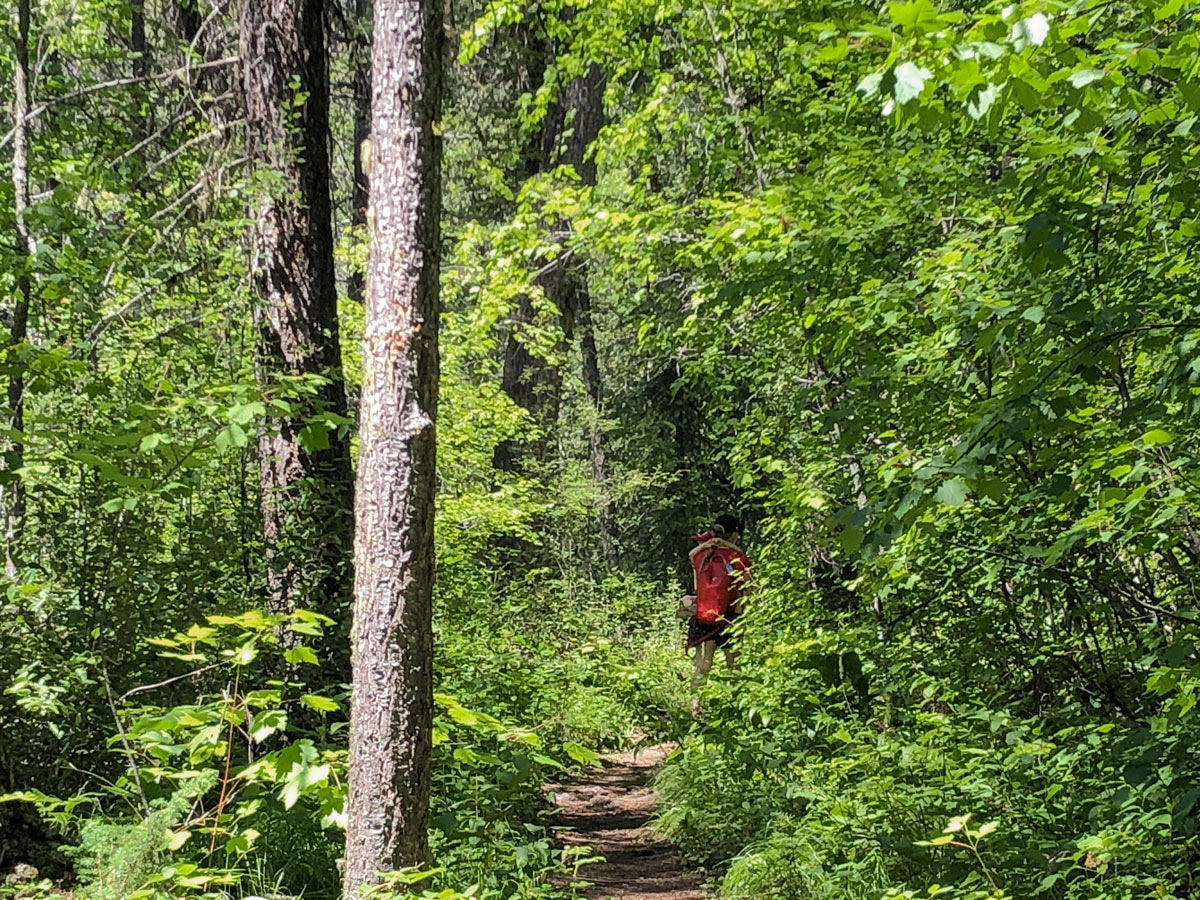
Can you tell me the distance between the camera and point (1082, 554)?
4.41 metres

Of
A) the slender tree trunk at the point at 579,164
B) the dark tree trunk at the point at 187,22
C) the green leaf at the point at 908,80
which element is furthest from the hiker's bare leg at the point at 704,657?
the dark tree trunk at the point at 187,22

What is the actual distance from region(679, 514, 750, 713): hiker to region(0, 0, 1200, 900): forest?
953 mm

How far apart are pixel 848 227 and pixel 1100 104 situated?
2.01 meters

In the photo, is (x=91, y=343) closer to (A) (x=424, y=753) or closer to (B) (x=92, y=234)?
(B) (x=92, y=234)

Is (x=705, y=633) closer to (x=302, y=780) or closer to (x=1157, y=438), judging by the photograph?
(x=302, y=780)

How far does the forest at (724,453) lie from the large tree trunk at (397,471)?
2 centimetres

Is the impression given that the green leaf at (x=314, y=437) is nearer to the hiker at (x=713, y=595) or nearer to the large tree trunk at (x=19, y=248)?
the large tree trunk at (x=19, y=248)

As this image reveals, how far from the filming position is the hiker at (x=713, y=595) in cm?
827

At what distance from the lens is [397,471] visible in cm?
330

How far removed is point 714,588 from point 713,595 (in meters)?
0.07

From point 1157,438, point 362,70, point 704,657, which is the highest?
point 362,70

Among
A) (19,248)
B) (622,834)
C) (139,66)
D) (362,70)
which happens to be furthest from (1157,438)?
(139,66)

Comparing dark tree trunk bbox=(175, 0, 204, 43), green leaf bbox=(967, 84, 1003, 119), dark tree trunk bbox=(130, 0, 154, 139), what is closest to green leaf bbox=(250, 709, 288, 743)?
green leaf bbox=(967, 84, 1003, 119)

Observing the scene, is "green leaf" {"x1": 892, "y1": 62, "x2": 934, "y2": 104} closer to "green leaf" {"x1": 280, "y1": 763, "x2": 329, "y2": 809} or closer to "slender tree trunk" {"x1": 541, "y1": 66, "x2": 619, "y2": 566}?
"green leaf" {"x1": 280, "y1": 763, "x2": 329, "y2": 809}
